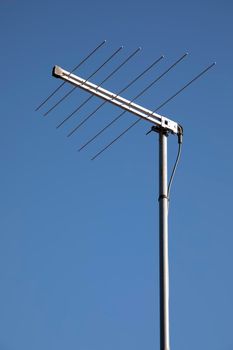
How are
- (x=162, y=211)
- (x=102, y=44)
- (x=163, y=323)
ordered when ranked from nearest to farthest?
(x=163, y=323) < (x=162, y=211) < (x=102, y=44)

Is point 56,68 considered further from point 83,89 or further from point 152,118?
point 152,118

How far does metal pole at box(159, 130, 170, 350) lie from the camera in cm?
793

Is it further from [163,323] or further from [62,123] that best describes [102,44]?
[163,323]

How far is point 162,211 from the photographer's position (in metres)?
8.65

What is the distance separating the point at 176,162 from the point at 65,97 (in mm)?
1612

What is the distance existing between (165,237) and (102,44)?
245 centimetres

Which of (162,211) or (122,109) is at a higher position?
(122,109)

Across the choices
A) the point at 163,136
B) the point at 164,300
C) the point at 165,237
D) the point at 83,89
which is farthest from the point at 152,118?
the point at 164,300

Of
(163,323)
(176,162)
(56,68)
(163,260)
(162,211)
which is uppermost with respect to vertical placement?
(56,68)

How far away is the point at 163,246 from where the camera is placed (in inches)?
328

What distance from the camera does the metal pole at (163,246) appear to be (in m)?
7.93

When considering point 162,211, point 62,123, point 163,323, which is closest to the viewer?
point 163,323

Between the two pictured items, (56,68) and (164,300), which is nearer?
(164,300)

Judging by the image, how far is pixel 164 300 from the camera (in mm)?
8047
